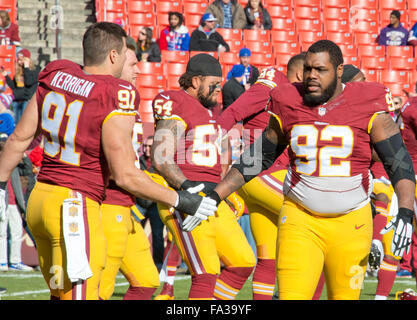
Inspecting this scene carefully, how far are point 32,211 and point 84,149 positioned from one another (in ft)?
1.46

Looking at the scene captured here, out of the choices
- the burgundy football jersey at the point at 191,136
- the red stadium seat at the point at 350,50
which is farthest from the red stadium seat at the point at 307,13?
the burgundy football jersey at the point at 191,136

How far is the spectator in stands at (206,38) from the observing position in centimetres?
1339

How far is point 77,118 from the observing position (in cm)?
392

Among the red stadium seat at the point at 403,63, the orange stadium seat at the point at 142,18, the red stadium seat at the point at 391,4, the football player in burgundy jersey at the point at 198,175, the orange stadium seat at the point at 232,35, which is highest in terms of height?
the red stadium seat at the point at 391,4

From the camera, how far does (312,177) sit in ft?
14.2

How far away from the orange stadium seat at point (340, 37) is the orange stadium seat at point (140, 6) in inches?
151

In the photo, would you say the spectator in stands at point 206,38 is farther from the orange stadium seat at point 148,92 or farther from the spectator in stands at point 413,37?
the spectator in stands at point 413,37

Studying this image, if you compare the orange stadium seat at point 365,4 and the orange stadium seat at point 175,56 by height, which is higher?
the orange stadium seat at point 365,4

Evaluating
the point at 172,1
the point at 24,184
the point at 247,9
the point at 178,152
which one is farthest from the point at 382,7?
the point at 178,152

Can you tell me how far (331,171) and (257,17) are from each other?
36.3 feet

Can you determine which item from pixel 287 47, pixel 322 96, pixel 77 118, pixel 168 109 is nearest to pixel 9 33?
pixel 287 47

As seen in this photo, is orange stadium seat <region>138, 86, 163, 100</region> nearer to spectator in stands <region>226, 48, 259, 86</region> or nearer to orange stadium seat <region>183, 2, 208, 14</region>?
spectator in stands <region>226, 48, 259, 86</region>

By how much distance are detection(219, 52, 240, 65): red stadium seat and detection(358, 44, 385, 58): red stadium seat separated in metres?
3.08
